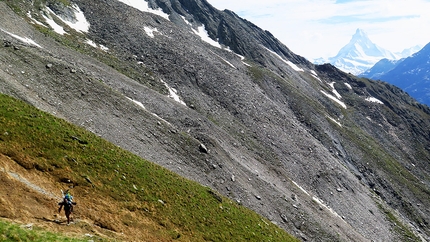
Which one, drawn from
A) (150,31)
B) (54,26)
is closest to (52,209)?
(54,26)

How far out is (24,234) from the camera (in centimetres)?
1875

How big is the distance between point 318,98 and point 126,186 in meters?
119

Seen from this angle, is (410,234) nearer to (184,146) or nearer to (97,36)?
(184,146)

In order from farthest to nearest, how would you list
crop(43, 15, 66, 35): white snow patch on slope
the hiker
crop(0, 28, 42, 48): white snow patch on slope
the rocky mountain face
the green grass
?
crop(43, 15, 66, 35): white snow patch on slope
crop(0, 28, 42, 48): white snow patch on slope
the rocky mountain face
the hiker
the green grass

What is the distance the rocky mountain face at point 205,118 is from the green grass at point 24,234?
20.9 m

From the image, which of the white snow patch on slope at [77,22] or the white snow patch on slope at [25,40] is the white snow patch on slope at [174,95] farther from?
the white snow patch on slope at [77,22]

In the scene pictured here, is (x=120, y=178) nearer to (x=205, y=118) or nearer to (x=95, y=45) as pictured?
(x=205, y=118)

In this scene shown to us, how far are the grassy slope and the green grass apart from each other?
4904 millimetres

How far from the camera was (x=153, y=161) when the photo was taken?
135 feet

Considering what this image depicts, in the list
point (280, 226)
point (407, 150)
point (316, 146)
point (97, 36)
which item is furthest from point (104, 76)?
Result: point (407, 150)

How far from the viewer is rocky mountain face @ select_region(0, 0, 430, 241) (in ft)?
147

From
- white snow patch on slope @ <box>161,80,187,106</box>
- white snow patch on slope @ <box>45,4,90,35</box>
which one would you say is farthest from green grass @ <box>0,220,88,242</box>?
white snow patch on slope @ <box>45,4,90,35</box>

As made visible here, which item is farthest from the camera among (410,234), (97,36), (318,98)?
(318,98)

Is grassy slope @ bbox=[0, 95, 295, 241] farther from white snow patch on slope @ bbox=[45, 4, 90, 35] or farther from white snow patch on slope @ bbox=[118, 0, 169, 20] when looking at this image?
white snow patch on slope @ bbox=[118, 0, 169, 20]
